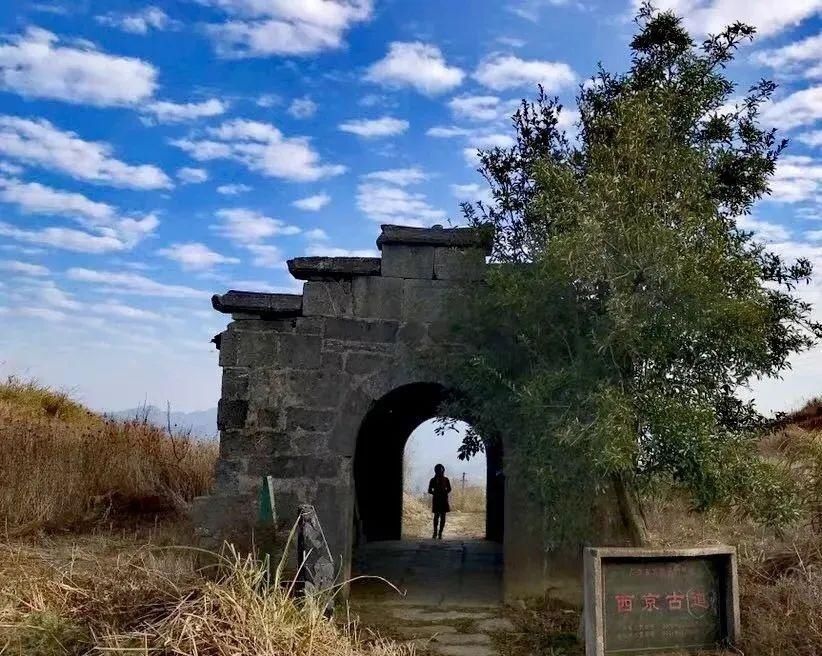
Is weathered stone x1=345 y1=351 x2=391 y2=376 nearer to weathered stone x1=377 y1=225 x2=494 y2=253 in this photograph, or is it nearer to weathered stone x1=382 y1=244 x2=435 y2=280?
weathered stone x1=382 y1=244 x2=435 y2=280

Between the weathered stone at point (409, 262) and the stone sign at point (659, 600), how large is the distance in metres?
3.70

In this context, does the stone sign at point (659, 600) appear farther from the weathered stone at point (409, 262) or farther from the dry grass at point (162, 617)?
the weathered stone at point (409, 262)

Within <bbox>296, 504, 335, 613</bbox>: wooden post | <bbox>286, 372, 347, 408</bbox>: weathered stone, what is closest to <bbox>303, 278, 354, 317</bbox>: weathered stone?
<bbox>286, 372, 347, 408</bbox>: weathered stone

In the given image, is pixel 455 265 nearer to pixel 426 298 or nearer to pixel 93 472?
pixel 426 298

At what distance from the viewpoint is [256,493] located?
814 cm

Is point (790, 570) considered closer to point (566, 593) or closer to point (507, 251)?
point (566, 593)

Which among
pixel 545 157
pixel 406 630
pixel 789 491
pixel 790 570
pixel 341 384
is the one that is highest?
pixel 545 157

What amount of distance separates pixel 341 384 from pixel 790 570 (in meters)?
4.33

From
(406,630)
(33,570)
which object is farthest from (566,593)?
(33,570)

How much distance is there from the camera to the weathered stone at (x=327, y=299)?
833 cm

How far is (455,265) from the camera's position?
827 cm

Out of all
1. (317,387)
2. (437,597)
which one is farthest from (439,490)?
(317,387)

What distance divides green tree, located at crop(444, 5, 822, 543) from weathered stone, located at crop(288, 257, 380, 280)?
135cm

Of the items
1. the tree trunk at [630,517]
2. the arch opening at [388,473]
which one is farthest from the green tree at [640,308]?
the arch opening at [388,473]
